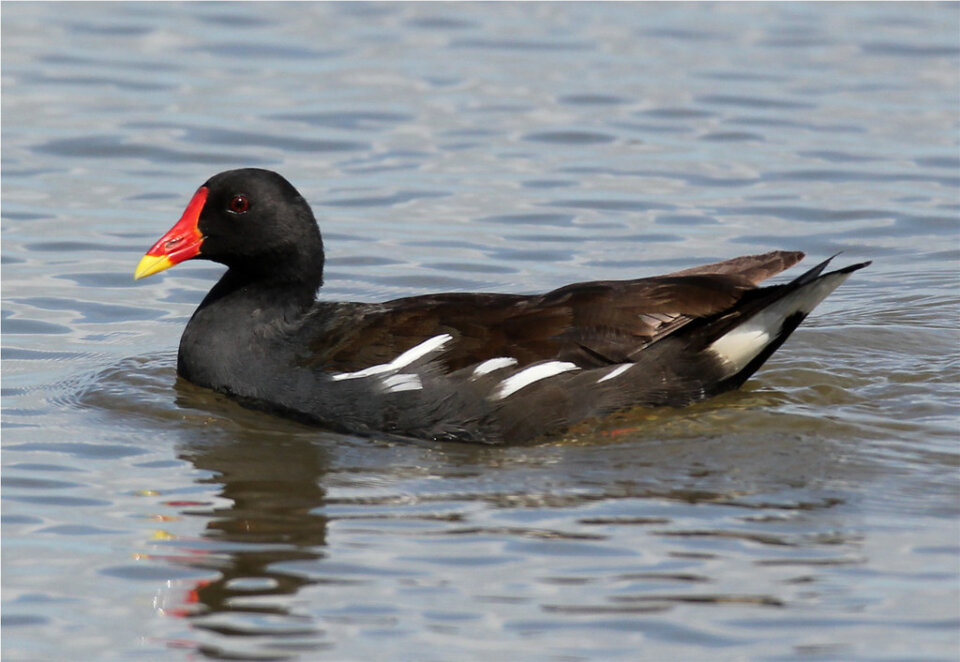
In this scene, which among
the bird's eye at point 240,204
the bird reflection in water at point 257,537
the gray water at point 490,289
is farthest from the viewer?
the bird's eye at point 240,204

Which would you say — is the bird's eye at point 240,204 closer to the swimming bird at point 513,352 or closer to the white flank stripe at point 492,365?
the swimming bird at point 513,352

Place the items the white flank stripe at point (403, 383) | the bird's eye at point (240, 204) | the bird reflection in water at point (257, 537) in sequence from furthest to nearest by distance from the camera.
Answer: the bird's eye at point (240, 204)
the white flank stripe at point (403, 383)
the bird reflection in water at point (257, 537)

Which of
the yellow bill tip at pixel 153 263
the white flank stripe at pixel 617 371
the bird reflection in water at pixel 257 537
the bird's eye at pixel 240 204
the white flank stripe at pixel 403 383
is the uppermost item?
the bird's eye at pixel 240 204

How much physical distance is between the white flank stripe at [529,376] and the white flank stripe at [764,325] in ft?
2.39

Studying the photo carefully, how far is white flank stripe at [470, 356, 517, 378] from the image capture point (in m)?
7.43

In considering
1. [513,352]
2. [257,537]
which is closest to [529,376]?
[513,352]

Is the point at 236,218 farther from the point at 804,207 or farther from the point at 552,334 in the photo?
the point at 804,207

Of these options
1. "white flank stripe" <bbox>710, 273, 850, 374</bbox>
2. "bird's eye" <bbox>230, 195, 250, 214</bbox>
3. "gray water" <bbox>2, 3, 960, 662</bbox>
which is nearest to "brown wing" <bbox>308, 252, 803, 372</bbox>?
"white flank stripe" <bbox>710, 273, 850, 374</bbox>

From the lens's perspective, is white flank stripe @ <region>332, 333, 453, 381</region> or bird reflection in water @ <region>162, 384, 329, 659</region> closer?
bird reflection in water @ <region>162, 384, 329, 659</region>

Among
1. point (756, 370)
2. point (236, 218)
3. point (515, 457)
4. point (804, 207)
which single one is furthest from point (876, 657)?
point (804, 207)

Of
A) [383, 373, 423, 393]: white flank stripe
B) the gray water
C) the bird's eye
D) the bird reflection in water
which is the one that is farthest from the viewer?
the bird's eye

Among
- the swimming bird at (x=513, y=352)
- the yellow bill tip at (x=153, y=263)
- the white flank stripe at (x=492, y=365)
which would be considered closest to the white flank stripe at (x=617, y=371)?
the swimming bird at (x=513, y=352)

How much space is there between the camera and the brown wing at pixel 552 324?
7469mm

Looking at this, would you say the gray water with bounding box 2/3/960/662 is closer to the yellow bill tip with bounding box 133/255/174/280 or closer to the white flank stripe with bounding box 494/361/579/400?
the white flank stripe with bounding box 494/361/579/400
